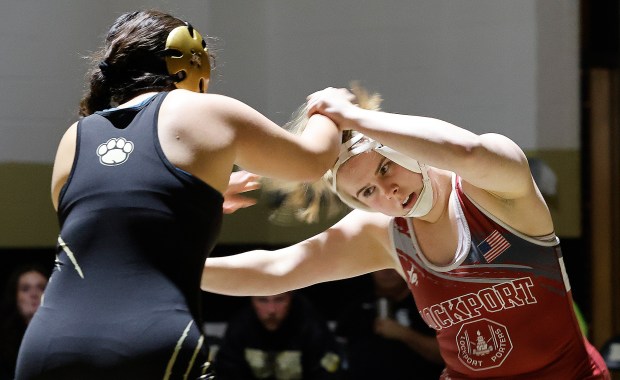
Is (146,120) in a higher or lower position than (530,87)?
higher

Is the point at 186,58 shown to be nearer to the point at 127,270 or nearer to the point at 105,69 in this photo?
the point at 105,69

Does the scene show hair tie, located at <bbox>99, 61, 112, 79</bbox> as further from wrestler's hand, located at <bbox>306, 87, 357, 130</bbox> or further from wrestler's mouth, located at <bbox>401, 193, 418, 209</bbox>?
wrestler's mouth, located at <bbox>401, 193, 418, 209</bbox>

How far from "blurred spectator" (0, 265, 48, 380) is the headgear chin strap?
10.2 ft

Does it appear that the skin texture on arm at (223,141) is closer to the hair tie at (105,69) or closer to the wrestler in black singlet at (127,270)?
the wrestler in black singlet at (127,270)

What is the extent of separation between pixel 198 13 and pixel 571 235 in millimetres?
2386

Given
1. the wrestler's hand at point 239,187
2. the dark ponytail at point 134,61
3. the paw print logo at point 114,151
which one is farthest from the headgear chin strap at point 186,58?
the wrestler's hand at point 239,187

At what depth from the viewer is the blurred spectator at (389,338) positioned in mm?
5027

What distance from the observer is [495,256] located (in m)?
2.71

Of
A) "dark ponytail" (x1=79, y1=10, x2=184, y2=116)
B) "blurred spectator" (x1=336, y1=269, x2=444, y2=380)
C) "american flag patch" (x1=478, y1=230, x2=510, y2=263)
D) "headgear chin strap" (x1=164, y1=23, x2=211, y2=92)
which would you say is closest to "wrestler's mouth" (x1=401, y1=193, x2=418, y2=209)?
"american flag patch" (x1=478, y1=230, x2=510, y2=263)

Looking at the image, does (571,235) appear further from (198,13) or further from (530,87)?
(198,13)

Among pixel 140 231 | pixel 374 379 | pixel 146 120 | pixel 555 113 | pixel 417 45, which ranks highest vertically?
pixel 146 120

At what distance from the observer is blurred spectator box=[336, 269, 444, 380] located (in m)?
5.03

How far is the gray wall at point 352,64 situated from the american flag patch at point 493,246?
3.07 m

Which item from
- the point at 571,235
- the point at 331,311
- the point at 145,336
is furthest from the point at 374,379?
the point at 145,336
